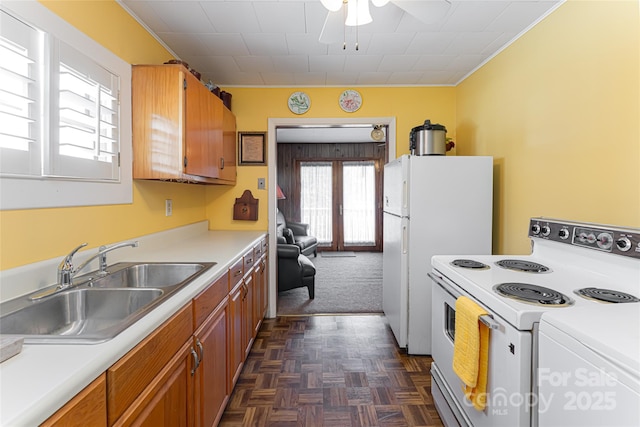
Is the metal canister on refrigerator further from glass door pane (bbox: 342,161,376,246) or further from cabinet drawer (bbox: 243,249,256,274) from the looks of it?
glass door pane (bbox: 342,161,376,246)

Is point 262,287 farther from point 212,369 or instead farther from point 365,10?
point 365,10

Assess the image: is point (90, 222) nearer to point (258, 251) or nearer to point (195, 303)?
point (195, 303)

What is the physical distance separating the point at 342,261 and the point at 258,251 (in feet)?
11.4

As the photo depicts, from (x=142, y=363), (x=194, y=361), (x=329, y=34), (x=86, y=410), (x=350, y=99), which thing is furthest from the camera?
(x=350, y=99)

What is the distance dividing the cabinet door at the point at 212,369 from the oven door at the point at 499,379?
1.14 metres

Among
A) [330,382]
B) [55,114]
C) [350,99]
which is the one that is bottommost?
[330,382]

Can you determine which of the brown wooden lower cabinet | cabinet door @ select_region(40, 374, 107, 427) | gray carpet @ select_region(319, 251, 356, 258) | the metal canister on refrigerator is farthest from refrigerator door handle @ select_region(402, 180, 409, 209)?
gray carpet @ select_region(319, 251, 356, 258)

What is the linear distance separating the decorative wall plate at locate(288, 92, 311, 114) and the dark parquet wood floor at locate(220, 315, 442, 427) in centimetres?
209

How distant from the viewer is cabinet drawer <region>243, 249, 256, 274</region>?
7.09 feet

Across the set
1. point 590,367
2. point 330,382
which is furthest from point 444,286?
point 330,382

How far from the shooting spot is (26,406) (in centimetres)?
56

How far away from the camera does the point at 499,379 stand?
1128 millimetres

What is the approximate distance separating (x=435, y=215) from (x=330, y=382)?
140 cm

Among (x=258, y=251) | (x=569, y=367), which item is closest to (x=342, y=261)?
(x=258, y=251)
